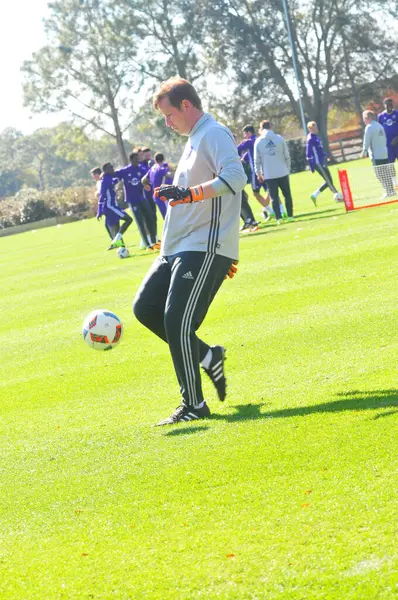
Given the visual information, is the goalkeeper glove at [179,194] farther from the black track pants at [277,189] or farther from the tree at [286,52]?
the tree at [286,52]

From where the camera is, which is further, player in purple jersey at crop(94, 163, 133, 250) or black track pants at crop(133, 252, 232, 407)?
player in purple jersey at crop(94, 163, 133, 250)

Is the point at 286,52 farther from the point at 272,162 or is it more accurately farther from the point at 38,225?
the point at 272,162

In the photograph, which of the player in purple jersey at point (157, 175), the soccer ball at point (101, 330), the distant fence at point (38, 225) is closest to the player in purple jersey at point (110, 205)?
the player in purple jersey at point (157, 175)

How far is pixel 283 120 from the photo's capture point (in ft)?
238

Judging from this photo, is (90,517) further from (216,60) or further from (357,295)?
(216,60)

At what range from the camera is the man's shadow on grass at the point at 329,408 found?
6000 millimetres

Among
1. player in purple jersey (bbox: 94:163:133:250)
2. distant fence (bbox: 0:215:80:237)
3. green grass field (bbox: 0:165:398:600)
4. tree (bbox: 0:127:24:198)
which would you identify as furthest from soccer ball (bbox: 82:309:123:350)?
tree (bbox: 0:127:24:198)

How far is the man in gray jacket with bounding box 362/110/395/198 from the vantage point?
22.1 meters

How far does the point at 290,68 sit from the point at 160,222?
1593 inches

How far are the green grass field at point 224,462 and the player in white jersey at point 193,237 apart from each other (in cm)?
44

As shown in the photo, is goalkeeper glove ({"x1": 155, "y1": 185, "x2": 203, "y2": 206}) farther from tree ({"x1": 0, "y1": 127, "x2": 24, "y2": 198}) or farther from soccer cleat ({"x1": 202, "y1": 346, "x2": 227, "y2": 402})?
tree ({"x1": 0, "y1": 127, "x2": 24, "y2": 198})

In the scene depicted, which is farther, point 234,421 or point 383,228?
point 383,228

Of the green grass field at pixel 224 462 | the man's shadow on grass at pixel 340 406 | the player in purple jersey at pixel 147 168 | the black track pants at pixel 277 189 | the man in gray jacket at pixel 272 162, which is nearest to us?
the green grass field at pixel 224 462

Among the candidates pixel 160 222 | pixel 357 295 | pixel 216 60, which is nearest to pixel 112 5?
pixel 216 60
